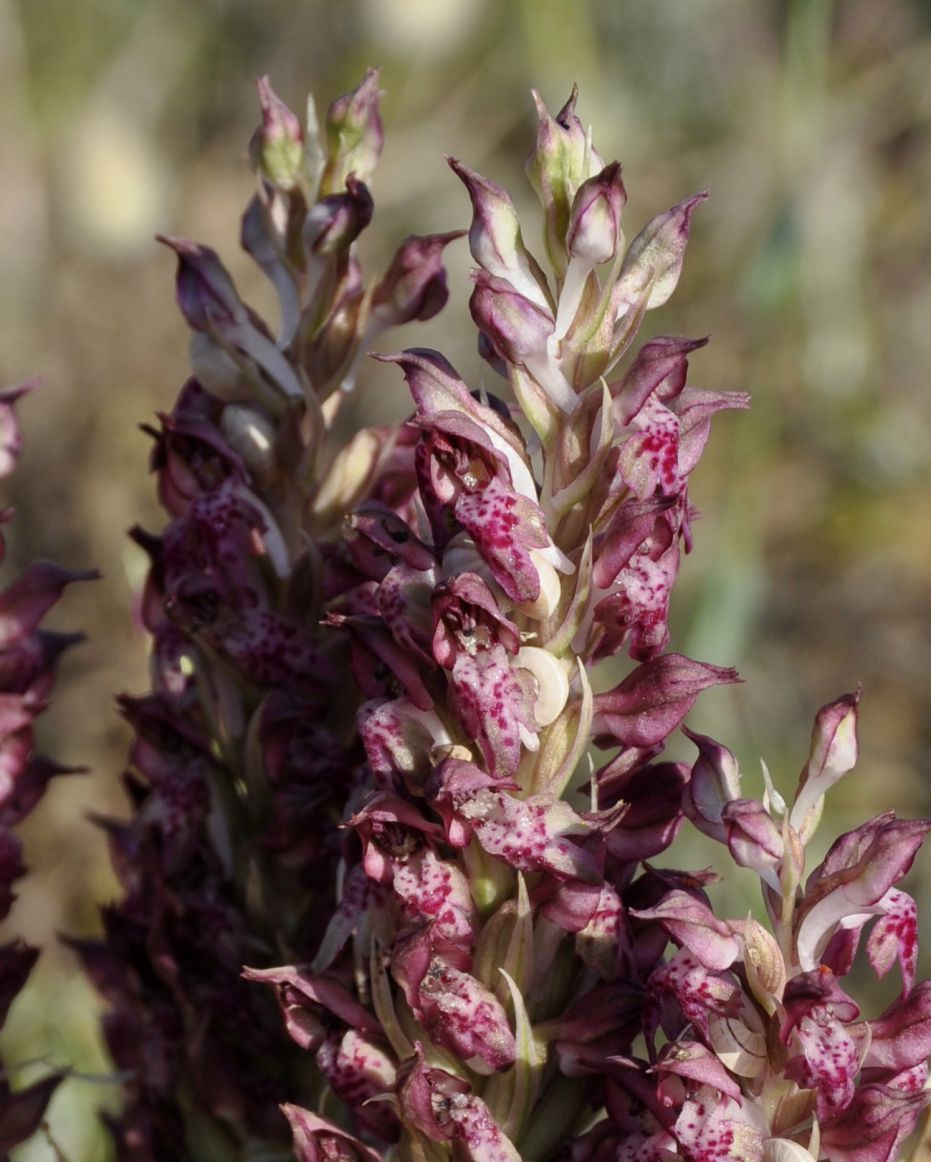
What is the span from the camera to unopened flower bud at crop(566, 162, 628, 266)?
0.93m

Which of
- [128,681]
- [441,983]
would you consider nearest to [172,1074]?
[441,983]

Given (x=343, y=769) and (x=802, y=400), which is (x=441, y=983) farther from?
(x=802, y=400)

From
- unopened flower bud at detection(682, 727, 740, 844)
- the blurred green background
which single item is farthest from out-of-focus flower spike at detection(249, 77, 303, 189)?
the blurred green background

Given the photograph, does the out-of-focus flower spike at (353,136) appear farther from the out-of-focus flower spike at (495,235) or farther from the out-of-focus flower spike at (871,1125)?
the out-of-focus flower spike at (871,1125)

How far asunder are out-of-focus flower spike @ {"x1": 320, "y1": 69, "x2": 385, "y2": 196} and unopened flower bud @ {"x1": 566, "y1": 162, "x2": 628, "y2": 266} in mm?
410

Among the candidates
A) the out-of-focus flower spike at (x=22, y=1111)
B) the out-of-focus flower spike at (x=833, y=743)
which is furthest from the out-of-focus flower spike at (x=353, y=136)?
the out-of-focus flower spike at (x=22, y=1111)

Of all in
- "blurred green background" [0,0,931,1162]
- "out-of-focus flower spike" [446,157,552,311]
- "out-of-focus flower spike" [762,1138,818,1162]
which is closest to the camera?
"out-of-focus flower spike" [762,1138,818,1162]

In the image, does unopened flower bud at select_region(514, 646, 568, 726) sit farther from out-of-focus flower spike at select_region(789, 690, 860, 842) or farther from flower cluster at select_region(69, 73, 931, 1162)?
out-of-focus flower spike at select_region(789, 690, 860, 842)

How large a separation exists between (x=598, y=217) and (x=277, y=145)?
0.48m

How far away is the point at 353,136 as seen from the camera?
4.30ft

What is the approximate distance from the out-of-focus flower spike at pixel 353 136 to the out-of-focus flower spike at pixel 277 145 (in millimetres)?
28

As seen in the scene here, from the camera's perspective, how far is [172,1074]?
132cm

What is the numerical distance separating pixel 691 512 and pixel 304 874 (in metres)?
0.46

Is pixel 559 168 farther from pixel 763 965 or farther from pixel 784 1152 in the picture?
pixel 784 1152
